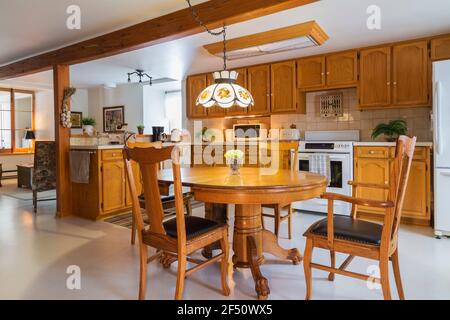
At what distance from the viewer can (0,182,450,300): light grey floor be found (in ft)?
6.75

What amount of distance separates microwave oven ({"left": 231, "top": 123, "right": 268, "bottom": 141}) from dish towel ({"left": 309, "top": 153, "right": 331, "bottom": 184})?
1142 millimetres

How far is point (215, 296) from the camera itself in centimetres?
202

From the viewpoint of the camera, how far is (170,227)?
1.95m

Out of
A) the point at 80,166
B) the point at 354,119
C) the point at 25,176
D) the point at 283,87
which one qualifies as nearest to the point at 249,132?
the point at 283,87

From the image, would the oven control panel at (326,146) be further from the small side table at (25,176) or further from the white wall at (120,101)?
the small side table at (25,176)

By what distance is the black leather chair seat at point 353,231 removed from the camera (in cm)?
175

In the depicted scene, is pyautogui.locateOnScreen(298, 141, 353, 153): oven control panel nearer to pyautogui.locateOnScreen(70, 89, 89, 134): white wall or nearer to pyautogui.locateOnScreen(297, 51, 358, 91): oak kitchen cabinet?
pyautogui.locateOnScreen(297, 51, 358, 91): oak kitchen cabinet

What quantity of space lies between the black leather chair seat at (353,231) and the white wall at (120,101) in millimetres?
6013

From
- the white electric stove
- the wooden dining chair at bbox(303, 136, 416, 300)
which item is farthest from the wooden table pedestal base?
the white electric stove

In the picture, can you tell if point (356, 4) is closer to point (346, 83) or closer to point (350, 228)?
point (346, 83)

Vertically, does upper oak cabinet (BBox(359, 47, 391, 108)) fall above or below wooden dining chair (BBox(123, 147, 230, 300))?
above

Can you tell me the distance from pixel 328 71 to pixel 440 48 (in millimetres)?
1295
